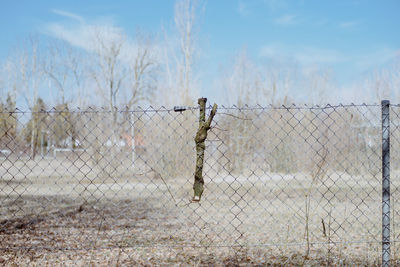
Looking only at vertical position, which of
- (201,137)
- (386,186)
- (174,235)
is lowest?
(174,235)

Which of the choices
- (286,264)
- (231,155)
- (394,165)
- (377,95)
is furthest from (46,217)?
(377,95)

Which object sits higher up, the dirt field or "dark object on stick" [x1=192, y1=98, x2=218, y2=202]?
"dark object on stick" [x1=192, y1=98, x2=218, y2=202]

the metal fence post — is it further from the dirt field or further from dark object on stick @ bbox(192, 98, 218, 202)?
dark object on stick @ bbox(192, 98, 218, 202)

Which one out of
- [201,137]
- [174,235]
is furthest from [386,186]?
[174,235]

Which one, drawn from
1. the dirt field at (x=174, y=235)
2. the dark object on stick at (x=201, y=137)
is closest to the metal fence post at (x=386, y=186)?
the dirt field at (x=174, y=235)

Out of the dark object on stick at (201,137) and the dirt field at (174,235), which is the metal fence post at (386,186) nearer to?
the dirt field at (174,235)

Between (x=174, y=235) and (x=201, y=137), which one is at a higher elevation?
(x=201, y=137)

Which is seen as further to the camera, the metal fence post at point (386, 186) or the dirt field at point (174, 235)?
the dirt field at point (174, 235)

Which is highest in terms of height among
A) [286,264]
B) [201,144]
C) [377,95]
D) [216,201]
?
[377,95]

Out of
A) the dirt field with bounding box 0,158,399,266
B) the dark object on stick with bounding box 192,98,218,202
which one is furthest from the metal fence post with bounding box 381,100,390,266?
the dark object on stick with bounding box 192,98,218,202

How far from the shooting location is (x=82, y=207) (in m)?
7.04

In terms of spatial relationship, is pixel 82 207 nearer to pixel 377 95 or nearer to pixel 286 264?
pixel 286 264

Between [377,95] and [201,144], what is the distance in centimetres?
1647

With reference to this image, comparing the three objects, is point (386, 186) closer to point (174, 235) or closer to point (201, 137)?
point (201, 137)
